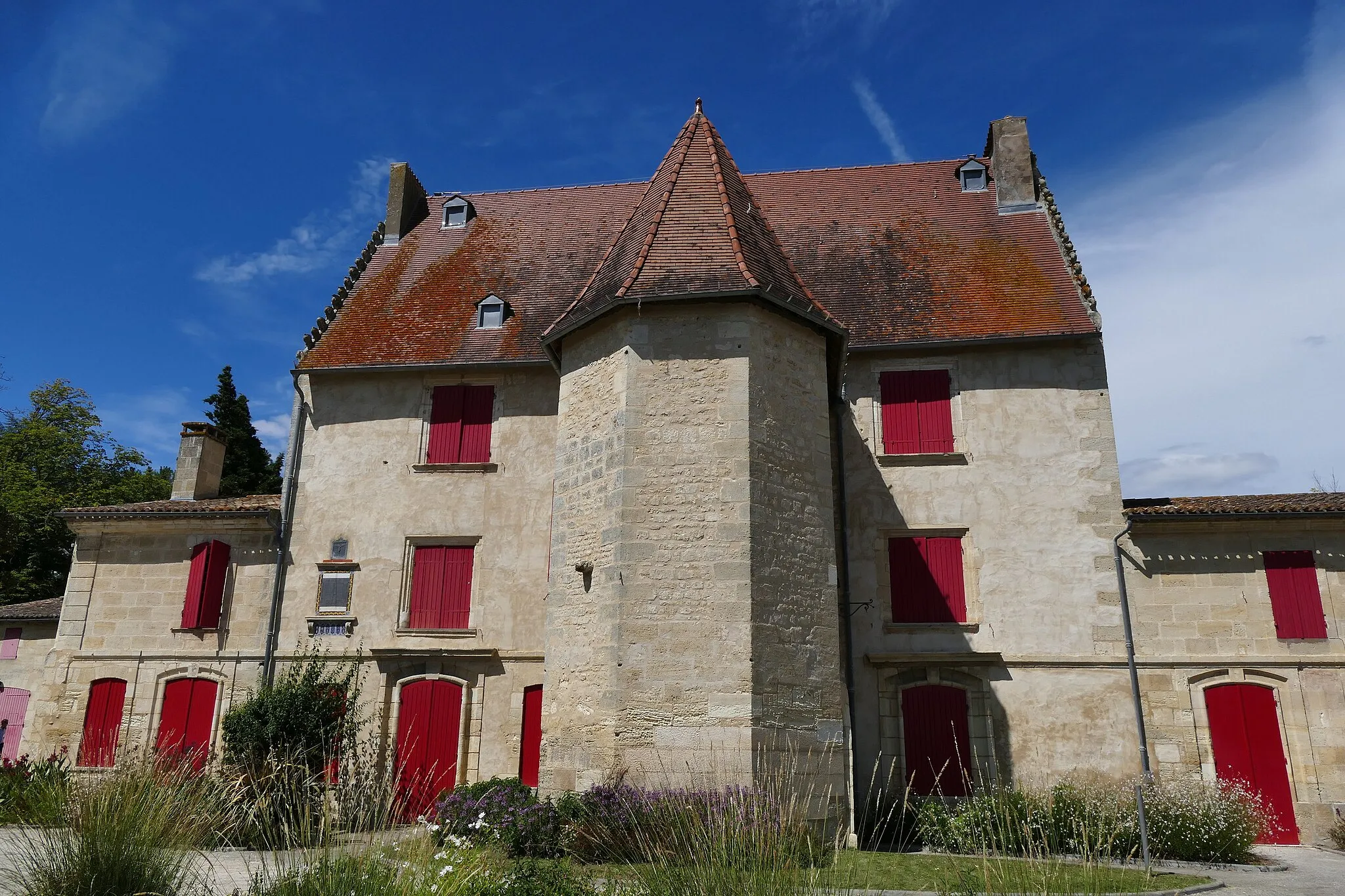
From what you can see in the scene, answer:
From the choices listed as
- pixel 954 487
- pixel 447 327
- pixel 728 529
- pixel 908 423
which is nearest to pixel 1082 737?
pixel 954 487

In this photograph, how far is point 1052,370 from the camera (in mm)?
12820

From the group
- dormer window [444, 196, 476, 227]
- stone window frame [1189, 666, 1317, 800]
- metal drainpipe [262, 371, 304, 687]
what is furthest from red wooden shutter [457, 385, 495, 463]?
stone window frame [1189, 666, 1317, 800]

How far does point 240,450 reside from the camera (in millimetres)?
26641

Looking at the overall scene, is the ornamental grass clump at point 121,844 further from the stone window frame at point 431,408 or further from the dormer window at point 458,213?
the dormer window at point 458,213

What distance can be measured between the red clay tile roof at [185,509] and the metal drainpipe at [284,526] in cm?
20

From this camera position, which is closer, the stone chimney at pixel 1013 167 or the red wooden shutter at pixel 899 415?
the red wooden shutter at pixel 899 415

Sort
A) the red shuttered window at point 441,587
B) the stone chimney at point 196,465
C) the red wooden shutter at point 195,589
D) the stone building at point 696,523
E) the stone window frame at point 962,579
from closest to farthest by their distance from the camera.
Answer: the stone building at point 696,523 → the stone window frame at point 962,579 → the red shuttered window at point 441,587 → the red wooden shutter at point 195,589 → the stone chimney at point 196,465

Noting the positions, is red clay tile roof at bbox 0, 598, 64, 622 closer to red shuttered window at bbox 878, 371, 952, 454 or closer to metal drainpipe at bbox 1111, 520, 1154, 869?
red shuttered window at bbox 878, 371, 952, 454

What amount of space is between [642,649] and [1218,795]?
6.64 metres

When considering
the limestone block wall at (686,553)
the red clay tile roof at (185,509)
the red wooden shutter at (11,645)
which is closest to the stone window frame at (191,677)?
the red clay tile roof at (185,509)

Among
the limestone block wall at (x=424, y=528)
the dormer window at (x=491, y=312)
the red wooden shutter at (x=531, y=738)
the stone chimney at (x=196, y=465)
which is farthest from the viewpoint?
the stone chimney at (x=196, y=465)

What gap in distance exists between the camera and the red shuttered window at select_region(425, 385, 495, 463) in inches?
543

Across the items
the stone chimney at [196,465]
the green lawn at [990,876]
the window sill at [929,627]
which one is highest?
the stone chimney at [196,465]

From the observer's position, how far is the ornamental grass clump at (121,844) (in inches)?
206
